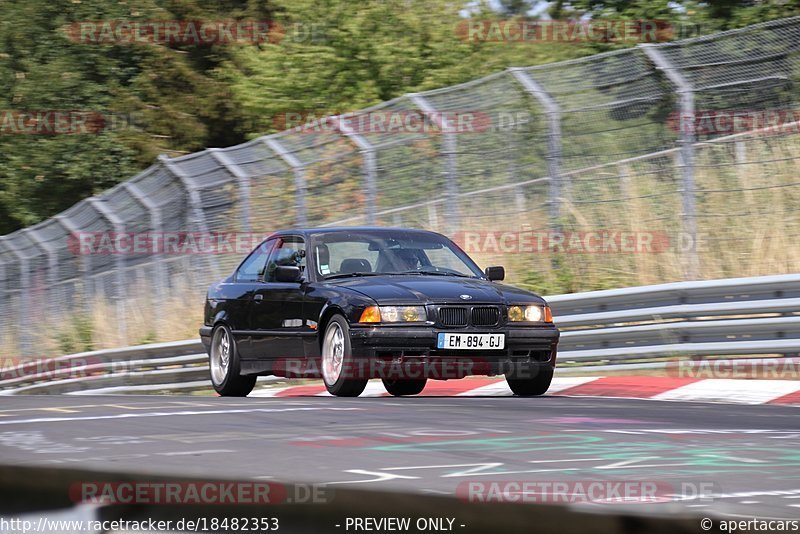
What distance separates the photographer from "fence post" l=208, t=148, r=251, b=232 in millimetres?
17609

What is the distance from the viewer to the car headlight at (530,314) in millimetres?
10375

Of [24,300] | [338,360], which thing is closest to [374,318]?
[338,360]

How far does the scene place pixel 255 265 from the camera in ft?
40.4

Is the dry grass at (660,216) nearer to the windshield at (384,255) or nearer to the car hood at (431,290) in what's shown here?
the windshield at (384,255)

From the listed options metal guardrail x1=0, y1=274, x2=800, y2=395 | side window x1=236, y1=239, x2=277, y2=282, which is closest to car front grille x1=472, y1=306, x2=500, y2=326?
metal guardrail x1=0, y1=274, x2=800, y2=395

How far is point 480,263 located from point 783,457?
36.7 feet

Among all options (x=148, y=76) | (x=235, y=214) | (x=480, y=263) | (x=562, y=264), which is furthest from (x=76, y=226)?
(x=148, y=76)

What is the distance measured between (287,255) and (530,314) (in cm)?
241

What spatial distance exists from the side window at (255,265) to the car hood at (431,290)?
152cm

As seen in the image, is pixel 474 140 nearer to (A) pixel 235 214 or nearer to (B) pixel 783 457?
(A) pixel 235 214

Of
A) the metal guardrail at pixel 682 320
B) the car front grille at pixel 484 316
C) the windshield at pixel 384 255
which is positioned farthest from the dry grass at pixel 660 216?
the car front grille at pixel 484 316

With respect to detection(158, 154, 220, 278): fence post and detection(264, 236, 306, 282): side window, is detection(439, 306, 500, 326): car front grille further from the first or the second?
detection(158, 154, 220, 278): fence post

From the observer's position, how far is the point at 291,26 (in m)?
34.1

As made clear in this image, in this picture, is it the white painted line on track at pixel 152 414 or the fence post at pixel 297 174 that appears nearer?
the white painted line on track at pixel 152 414
